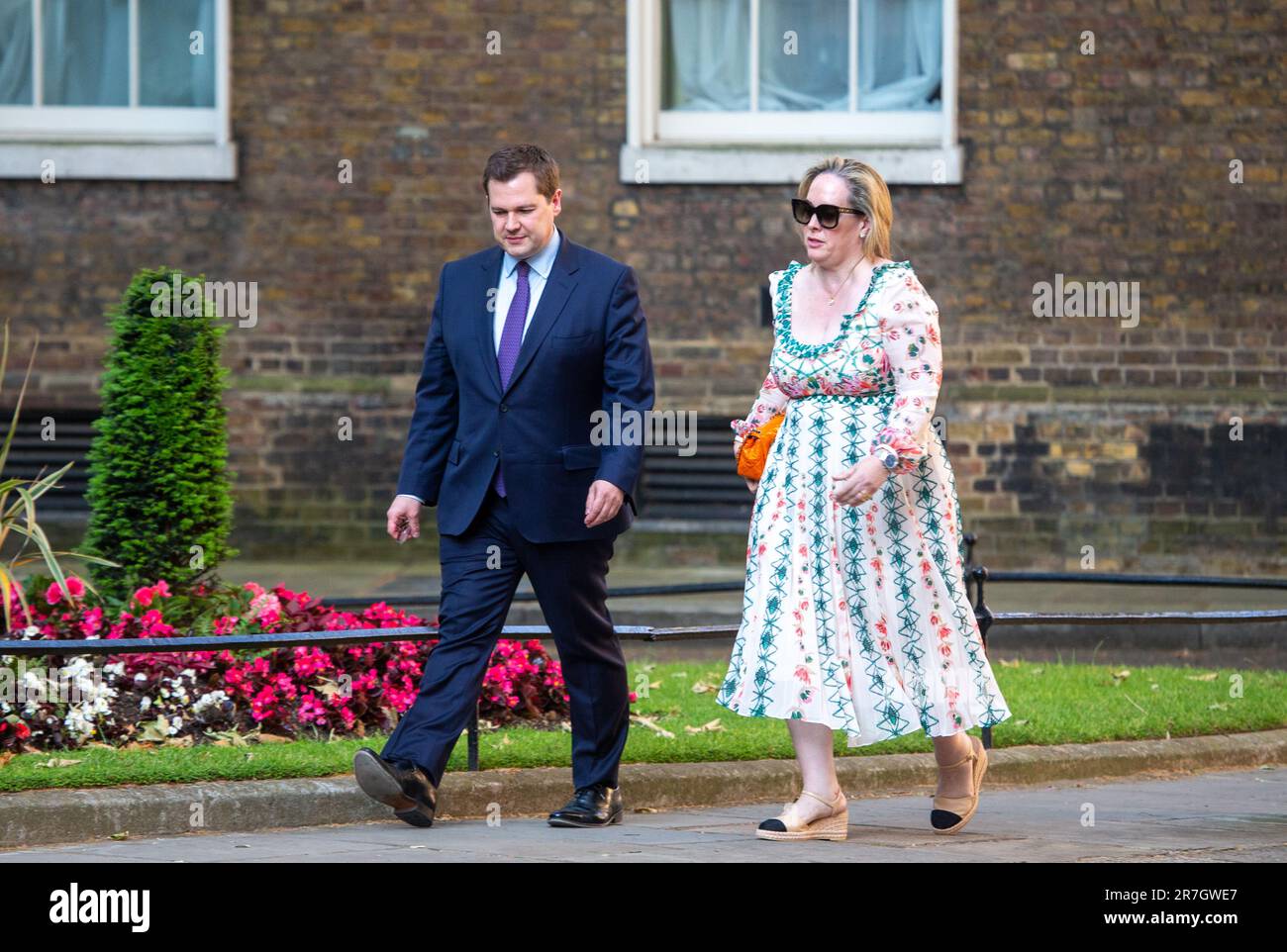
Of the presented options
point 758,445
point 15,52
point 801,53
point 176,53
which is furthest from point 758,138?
point 758,445

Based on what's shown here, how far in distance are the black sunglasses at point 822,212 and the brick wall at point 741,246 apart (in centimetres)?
867

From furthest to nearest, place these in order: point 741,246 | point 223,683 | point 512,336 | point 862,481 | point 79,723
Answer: point 741,246, point 223,683, point 79,723, point 512,336, point 862,481

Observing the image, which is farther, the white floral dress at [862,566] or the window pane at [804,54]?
the window pane at [804,54]

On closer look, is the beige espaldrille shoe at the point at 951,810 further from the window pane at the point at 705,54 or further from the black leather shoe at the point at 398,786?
the window pane at the point at 705,54

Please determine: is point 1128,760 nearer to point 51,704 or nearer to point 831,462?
point 831,462

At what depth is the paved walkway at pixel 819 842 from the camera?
5578 mm

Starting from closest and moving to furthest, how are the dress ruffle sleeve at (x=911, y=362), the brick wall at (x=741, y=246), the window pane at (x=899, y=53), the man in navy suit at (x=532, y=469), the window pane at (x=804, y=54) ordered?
the dress ruffle sleeve at (x=911, y=362) → the man in navy suit at (x=532, y=469) → the brick wall at (x=741, y=246) → the window pane at (x=899, y=53) → the window pane at (x=804, y=54)

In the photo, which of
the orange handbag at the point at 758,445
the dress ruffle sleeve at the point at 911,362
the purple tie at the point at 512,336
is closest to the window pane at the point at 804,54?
the purple tie at the point at 512,336

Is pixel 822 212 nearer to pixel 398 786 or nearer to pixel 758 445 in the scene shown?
pixel 758 445

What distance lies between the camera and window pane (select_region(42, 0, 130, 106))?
1512 cm

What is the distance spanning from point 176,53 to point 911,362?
34.6 ft

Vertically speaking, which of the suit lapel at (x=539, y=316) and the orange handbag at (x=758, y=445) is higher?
the suit lapel at (x=539, y=316)

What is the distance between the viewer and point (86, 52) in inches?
599

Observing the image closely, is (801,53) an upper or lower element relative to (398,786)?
upper
